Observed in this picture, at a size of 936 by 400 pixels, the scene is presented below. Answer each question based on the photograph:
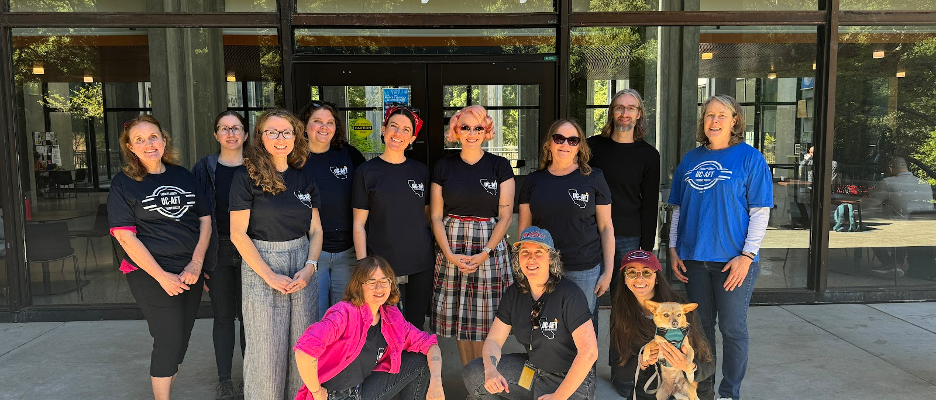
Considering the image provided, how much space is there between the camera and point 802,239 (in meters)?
5.61

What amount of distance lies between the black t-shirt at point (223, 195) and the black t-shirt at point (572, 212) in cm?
171

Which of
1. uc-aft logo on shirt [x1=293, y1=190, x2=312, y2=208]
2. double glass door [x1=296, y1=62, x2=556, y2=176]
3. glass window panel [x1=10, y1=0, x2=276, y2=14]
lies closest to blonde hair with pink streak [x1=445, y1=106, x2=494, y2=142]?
uc-aft logo on shirt [x1=293, y1=190, x2=312, y2=208]

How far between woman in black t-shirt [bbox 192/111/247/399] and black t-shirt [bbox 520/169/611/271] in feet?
5.66

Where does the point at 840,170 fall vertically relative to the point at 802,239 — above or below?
above

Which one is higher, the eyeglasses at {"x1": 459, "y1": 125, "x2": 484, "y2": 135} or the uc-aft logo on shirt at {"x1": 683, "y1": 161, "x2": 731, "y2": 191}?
the eyeglasses at {"x1": 459, "y1": 125, "x2": 484, "y2": 135}

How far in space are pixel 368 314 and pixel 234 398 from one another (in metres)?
1.31

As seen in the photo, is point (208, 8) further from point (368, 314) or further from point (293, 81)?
point (368, 314)

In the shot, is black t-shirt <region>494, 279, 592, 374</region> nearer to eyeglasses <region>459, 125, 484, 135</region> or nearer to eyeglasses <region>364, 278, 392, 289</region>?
eyeglasses <region>364, 278, 392, 289</region>

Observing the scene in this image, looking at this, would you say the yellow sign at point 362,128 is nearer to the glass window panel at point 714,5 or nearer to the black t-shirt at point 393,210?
the black t-shirt at point 393,210

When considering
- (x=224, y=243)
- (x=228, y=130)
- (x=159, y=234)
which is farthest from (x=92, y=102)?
(x=159, y=234)

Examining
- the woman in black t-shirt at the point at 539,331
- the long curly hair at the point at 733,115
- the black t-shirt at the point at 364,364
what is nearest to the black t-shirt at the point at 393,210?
the black t-shirt at the point at 364,364

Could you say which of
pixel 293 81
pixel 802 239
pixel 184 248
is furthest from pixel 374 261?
pixel 802 239

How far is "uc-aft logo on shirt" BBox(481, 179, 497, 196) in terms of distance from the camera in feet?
11.5

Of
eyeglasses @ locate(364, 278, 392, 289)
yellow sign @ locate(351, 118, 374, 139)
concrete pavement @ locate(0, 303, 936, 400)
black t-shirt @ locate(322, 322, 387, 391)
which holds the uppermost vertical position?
yellow sign @ locate(351, 118, 374, 139)
